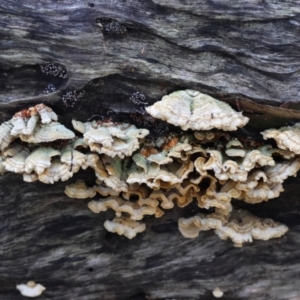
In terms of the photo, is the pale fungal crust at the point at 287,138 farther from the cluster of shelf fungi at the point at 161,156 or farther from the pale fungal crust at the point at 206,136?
the pale fungal crust at the point at 206,136

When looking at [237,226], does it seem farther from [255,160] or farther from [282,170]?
[255,160]

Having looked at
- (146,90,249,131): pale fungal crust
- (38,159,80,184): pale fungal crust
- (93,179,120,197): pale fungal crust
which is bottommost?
(93,179,120,197): pale fungal crust

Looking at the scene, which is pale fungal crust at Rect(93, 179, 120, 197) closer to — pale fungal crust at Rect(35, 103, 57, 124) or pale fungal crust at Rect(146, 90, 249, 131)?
pale fungal crust at Rect(35, 103, 57, 124)

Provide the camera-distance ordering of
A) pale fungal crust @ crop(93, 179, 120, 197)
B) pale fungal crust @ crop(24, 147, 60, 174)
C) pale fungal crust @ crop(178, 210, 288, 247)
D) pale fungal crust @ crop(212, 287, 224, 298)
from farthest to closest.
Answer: pale fungal crust @ crop(212, 287, 224, 298) → pale fungal crust @ crop(178, 210, 288, 247) → pale fungal crust @ crop(93, 179, 120, 197) → pale fungal crust @ crop(24, 147, 60, 174)

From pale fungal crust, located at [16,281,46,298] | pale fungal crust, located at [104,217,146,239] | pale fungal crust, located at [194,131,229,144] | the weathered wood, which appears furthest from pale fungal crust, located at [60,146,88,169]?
pale fungal crust, located at [16,281,46,298]

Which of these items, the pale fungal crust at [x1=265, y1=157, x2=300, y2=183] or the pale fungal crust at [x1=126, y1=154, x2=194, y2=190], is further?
the pale fungal crust at [x1=265, y1=157, x2=300, y2=183]

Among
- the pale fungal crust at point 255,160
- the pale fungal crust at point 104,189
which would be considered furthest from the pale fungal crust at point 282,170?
the pale fungal crust at point 104,189

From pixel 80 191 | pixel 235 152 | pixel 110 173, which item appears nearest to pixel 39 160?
pixel 110 173
